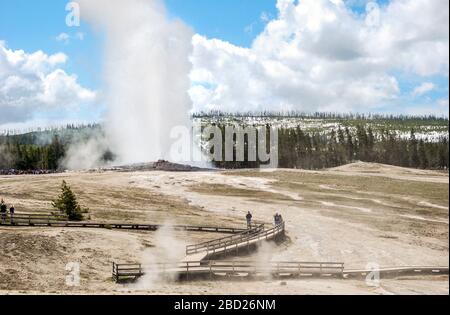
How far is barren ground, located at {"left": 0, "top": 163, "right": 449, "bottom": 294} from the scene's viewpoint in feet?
92.9

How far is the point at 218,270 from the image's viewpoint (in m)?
30.2

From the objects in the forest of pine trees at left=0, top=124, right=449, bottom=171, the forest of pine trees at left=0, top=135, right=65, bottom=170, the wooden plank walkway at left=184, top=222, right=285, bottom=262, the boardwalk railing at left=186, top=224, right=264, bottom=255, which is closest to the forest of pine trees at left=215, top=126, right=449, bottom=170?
the forest of pine trees at left=0, top=124, right=449, bottom=171

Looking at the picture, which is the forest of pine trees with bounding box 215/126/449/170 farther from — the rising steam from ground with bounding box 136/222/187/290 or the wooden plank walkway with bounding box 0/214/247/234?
the rising steam from ground with bounding box 136/222/187/290

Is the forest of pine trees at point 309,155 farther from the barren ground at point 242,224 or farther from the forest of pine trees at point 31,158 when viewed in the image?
the barren ground at point 242,224

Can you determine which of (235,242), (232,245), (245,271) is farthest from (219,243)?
(245,271)

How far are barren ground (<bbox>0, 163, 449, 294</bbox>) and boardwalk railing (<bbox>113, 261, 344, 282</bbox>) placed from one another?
0.95 metres

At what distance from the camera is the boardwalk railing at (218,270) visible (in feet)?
93.9

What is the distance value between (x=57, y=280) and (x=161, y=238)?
13.4 metres

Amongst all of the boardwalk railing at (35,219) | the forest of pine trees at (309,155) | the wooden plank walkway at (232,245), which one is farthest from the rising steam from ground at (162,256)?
the forest of pine trees at (309,155)

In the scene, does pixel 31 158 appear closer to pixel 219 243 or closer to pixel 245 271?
pixel 219 243

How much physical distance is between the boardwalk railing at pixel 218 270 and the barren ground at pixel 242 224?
95cm

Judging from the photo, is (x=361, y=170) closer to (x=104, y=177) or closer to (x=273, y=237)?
(x=104, y=177)

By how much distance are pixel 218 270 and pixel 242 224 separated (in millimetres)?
20245
